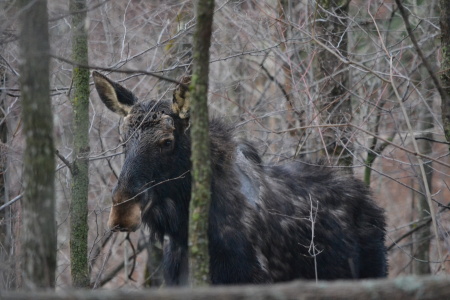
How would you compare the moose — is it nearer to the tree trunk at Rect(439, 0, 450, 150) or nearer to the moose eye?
the moose eye

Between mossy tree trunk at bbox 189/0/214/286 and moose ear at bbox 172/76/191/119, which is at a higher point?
moose ear at bbox 172/76/191/119

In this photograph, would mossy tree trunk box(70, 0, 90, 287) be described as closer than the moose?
Yes

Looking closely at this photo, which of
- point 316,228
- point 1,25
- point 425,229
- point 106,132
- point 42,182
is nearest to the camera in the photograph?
point 42,182

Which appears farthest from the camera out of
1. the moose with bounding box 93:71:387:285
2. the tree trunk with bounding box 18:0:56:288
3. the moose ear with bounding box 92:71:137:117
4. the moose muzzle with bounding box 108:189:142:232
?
the moose ear with bounding box 92:71:137:117

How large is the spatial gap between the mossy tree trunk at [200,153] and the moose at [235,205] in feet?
6.15

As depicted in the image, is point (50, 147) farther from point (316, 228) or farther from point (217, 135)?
point (316, 228)

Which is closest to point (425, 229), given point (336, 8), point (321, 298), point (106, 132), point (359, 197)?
point (359, 197)

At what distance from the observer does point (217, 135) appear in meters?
8.00

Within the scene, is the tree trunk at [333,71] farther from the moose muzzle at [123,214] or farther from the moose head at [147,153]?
the moose muzzle at [123,214]

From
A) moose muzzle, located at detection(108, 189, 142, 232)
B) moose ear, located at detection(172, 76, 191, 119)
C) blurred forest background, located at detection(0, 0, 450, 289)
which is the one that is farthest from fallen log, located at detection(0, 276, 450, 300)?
blurred forest background, located at detection(0, 0, 450, 289)

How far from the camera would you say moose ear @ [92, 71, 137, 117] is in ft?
24.6

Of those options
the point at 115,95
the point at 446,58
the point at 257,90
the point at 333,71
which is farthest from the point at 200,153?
the point at 257,90

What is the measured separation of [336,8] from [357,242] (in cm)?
308

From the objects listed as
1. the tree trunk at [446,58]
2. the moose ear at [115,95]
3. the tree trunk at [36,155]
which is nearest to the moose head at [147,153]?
the moose ear at [115,95]
